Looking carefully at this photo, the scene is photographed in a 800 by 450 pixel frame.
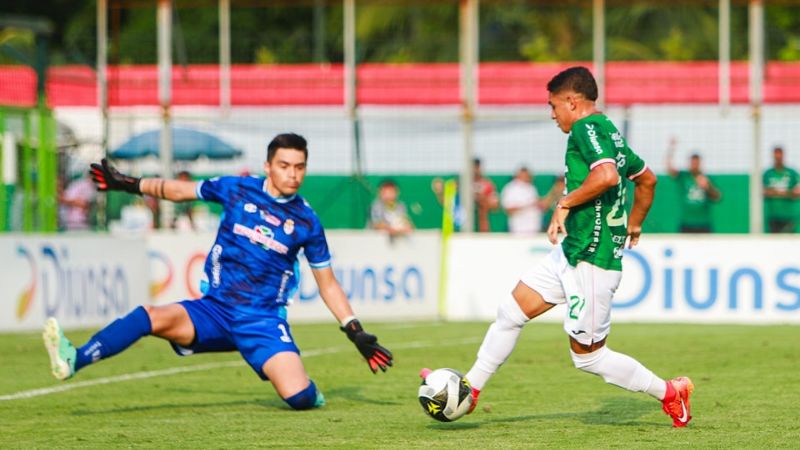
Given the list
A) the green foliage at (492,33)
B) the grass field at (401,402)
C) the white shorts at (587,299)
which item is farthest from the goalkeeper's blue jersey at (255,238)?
the green foliage at (492,33)

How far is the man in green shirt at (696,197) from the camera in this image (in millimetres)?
20391

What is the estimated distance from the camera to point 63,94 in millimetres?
29656

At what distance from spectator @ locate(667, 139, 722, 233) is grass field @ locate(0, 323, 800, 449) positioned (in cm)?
524

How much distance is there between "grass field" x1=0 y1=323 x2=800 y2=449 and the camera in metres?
8.26

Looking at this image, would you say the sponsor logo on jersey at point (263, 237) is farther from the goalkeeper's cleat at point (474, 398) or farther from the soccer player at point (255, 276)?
the goalkeeper's cleat at point (474, 398)

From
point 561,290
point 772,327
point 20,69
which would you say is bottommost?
point 772,327

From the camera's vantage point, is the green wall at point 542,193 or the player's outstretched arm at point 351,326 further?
the green wall at point 542,193

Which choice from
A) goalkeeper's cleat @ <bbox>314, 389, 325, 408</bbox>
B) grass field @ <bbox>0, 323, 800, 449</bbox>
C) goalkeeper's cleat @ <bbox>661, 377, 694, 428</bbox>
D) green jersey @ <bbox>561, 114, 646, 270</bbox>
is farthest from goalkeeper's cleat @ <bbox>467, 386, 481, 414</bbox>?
goalkeeper's cleat @ <bbox>314, 389, 325, 408</bbox>

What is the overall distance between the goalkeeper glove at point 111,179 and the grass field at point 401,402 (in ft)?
4.62

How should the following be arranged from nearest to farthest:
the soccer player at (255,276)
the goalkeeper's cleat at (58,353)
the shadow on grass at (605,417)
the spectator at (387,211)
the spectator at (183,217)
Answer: the shadow on grass at (605,417) < the goalkeeper's cleat at (58,353) < the soccer player at (255,276) < the spectator at (387,211) < the spectator at (183,217)

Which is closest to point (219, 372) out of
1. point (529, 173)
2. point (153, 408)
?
point (153, 408)

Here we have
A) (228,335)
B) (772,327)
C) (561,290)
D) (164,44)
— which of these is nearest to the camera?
(561,290)

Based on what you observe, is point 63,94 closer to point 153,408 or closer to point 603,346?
point 153,408

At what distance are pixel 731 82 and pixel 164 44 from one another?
1497 cm
